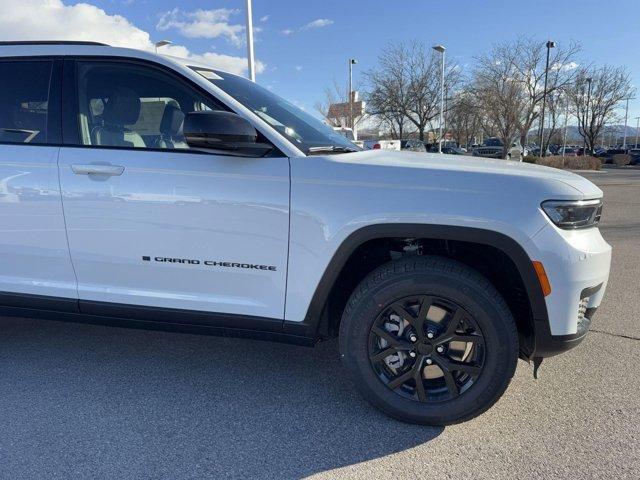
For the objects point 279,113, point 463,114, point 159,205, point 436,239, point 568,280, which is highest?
point 463,114

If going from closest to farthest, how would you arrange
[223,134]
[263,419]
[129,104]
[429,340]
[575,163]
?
1. [223,134]
2. [429,340]
3. [263,419]
4. [129,104]
5. [575,163]

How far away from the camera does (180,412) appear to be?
2.84 meters

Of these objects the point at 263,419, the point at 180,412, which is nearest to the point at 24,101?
the point at 180,412

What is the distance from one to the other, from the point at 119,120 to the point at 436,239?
6.49 ft

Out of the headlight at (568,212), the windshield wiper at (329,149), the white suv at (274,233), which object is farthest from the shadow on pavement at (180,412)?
the windshield wiper at (329,149)

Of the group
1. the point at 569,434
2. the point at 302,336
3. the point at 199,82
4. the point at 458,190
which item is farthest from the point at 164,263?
the point at 569,434


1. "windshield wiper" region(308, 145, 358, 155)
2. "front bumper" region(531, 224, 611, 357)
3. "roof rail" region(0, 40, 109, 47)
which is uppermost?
"roof rail" region(0, 40, 109, 47)

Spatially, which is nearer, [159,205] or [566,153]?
[159,205]

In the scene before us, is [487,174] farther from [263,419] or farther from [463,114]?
[463,114]

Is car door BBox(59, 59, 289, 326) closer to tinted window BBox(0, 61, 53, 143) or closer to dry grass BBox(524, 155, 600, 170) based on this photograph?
tinted window BBox(0, 61, 53, 143)

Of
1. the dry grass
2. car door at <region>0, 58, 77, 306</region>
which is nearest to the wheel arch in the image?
car door at <region>0, 58, 77, 306</region>

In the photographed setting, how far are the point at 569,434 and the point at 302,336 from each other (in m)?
1.49

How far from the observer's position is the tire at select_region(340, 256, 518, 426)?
250 centimetres

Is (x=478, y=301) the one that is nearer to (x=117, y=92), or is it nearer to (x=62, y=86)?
(x=117, y=92)
